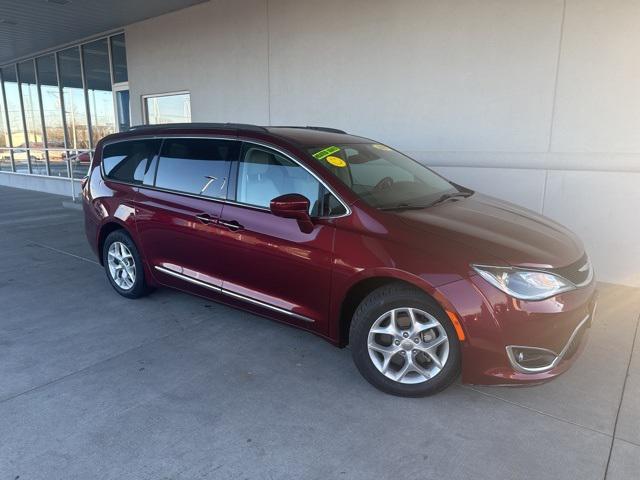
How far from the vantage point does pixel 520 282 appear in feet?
9.00

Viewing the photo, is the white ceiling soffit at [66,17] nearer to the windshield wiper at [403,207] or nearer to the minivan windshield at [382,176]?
the minivan windshield at [382,176]

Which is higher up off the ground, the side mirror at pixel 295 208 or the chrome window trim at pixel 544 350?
the side mirror at pixel 295 208

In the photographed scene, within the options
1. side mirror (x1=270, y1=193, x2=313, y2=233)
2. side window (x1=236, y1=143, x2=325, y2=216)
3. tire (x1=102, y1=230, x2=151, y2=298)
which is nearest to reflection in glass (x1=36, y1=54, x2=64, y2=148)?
tire (x1=102, y1=230, x2=151, y2=298)

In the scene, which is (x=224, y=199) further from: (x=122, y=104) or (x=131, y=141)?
(x=122, y=104)

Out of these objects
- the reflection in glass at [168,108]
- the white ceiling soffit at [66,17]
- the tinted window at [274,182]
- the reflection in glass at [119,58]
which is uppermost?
the white ceiling soffit at [66,17]

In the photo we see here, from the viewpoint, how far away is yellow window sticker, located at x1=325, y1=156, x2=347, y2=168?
11.5ft

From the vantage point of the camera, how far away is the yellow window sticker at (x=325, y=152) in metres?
3.50

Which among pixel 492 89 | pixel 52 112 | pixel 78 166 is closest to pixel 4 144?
pixel 52 112

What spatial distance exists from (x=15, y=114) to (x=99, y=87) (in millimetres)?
5467

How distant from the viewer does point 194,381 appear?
323 cm

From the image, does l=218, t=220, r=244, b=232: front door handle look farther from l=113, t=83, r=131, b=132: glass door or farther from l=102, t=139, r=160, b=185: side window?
l=113, t=83, r=131, b=132: glass door

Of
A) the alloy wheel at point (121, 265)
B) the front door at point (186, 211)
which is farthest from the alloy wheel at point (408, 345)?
the alloy wheel at point (121, 265)

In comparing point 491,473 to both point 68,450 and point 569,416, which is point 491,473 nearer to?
point 569,416

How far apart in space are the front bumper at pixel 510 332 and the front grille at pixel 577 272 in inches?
4.4
